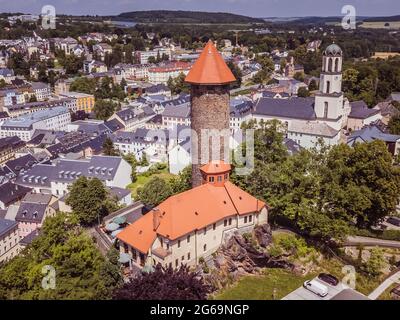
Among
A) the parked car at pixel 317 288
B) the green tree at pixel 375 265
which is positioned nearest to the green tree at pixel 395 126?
the green tree at pixel 375 265

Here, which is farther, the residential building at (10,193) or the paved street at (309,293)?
the residential building at (10,193)

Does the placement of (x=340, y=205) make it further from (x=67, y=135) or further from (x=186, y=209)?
(x=67, y=135)

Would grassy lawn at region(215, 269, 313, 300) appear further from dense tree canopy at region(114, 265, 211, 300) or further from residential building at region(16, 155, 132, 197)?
residential building at region(16, 155, 132, 197)

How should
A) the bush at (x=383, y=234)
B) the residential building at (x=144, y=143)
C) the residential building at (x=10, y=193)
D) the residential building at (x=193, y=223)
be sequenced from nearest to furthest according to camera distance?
the residential building at (x=193, y=223) < the bush at (x=383, y=234) < the residential building at (x=10, y=193) < the residential building at (x=144, y=143)

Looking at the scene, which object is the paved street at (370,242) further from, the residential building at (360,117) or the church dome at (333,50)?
the residential building at (360,117)

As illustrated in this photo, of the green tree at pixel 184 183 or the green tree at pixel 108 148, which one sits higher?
the green tree at pixel 184 183

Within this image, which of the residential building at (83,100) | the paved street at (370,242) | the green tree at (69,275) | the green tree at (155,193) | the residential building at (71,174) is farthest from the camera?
the residential building at (83,100)

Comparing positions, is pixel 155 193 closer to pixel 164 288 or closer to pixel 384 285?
pixel 164 288

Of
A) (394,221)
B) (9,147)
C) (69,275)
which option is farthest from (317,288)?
(9,147)
